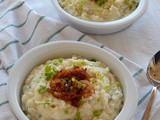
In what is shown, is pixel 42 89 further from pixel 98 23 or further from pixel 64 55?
pixel 98 23

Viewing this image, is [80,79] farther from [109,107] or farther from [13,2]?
[13,2]

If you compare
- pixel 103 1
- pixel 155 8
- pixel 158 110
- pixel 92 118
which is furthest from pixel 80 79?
pixel 155 8

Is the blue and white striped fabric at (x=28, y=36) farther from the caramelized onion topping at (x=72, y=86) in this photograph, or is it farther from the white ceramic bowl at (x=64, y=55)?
the caramelized onion topping at (x=72, y=86)

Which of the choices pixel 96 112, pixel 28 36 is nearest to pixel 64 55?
pixel 28 36

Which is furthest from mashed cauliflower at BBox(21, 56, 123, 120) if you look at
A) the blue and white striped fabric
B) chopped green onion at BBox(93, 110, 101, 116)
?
the blue and white striped fabric

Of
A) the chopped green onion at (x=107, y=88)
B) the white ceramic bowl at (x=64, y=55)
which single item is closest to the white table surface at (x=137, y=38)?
the white ceramic bowl at (x=64, y=55)
